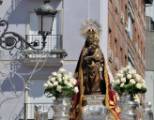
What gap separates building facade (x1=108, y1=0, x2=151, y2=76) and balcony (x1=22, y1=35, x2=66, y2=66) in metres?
3.34

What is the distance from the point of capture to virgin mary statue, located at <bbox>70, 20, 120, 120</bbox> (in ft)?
73.2

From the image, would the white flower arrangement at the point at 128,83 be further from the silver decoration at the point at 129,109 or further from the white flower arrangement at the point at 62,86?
the white flower arrangement at the point at 62,86

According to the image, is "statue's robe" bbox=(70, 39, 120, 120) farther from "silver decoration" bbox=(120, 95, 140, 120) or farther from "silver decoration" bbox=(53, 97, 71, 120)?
"silver decoration" bbox=(120, 95, 140, 120)

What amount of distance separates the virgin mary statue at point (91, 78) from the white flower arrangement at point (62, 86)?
198 mm

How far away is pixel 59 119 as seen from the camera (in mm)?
22188

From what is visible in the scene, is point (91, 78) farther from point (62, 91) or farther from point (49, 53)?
point (49, 53)

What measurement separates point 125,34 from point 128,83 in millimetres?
23783

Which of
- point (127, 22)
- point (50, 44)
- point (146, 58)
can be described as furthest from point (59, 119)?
point (146, 58)

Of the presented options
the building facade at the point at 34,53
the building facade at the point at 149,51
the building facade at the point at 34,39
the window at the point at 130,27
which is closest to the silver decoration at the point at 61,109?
the building facade at the point at 34,53

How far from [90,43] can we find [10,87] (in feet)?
41.0

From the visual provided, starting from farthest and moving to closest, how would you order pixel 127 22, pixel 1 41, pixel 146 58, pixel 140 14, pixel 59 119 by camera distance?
pixel 146 58 < pixel 140 14 < pixel 127 22 < pixel 59 119 < pixel 1 41

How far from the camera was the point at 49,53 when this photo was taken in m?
33.2

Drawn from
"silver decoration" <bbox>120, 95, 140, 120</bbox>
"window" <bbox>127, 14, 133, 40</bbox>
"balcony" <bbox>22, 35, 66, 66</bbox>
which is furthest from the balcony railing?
"window" <bbox>127, 14, 133, 40</bbox>

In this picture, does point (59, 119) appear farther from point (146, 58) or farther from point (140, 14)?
point (146, 58)
